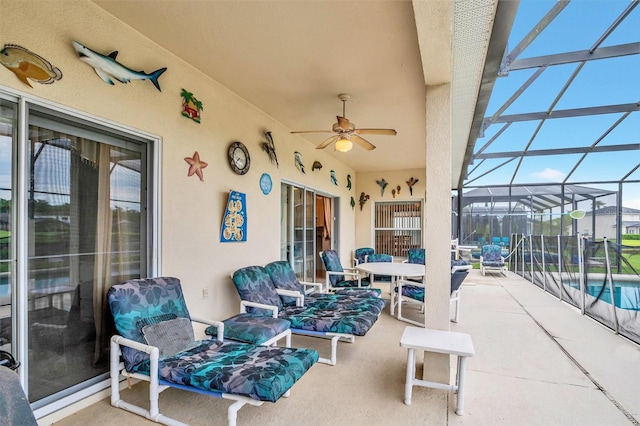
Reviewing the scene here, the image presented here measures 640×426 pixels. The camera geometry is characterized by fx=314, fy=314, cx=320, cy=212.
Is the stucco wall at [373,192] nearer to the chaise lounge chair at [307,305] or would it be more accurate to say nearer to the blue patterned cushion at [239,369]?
the chaise lounge chair at [307,305]

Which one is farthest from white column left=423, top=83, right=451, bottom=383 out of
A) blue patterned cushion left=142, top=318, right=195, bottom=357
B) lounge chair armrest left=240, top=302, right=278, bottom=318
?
blue patterned cushion left=142, top=318, right=195, bottom=357

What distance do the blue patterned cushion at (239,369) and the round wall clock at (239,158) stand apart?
1934 millimetres

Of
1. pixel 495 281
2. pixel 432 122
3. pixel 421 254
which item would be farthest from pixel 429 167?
pixel 495 281

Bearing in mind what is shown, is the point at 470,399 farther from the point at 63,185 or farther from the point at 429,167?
the point at 63,185

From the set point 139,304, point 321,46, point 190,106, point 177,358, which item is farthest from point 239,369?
point 321,46

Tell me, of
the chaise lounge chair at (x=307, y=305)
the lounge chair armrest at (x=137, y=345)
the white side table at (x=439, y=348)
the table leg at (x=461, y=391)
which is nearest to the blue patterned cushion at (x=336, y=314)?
the chaise lounge chair at (x=307, y=305)

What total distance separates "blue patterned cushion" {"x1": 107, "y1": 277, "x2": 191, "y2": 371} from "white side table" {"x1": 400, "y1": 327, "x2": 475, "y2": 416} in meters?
1.77

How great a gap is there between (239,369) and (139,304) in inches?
36.7

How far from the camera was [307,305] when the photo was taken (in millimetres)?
3643

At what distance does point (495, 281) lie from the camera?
731cm

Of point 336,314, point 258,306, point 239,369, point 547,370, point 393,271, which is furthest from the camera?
point 393,271

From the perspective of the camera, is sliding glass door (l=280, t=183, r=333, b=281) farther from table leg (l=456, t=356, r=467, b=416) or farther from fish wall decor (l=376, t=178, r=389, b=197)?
table leg (l=456, t=356, r=467, b=416)

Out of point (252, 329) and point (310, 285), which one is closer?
point (252, 329)

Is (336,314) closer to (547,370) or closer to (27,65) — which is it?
(547,370)
